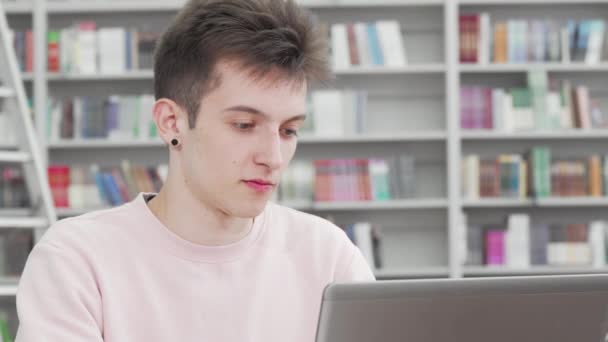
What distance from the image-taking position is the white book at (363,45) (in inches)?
164

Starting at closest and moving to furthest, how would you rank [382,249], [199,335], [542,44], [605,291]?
[605,291], [199,335], [542,44], [382,249]

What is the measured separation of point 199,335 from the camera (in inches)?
43.9

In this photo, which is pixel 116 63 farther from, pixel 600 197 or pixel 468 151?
pixel 600 197

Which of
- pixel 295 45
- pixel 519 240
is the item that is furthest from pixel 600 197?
pixel 295 45

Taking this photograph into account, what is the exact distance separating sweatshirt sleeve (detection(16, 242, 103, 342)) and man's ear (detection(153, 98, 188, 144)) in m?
0.21

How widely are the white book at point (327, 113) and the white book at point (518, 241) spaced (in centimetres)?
95

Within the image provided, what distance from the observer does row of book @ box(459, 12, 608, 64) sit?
164 inches

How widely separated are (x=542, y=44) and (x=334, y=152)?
1.14m

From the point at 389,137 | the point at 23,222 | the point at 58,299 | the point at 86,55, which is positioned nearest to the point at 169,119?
the point at 58,299

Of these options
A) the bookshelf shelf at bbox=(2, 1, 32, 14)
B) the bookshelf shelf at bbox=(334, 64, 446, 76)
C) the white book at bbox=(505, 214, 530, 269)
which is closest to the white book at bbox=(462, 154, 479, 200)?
the white book at bbox=(505, 214, 530, 269)

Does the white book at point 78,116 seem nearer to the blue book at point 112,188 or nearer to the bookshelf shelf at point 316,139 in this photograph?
the bookshelf shelf at point 316,139

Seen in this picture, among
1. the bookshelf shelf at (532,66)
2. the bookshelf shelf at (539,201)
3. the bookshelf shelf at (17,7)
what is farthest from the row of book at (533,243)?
the bookshelf shelf at (17,7)

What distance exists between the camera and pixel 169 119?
3.95ft

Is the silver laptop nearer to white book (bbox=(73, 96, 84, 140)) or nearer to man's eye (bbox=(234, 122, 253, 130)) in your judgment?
man's eye (bbox=(234, 122, 253, 130))
